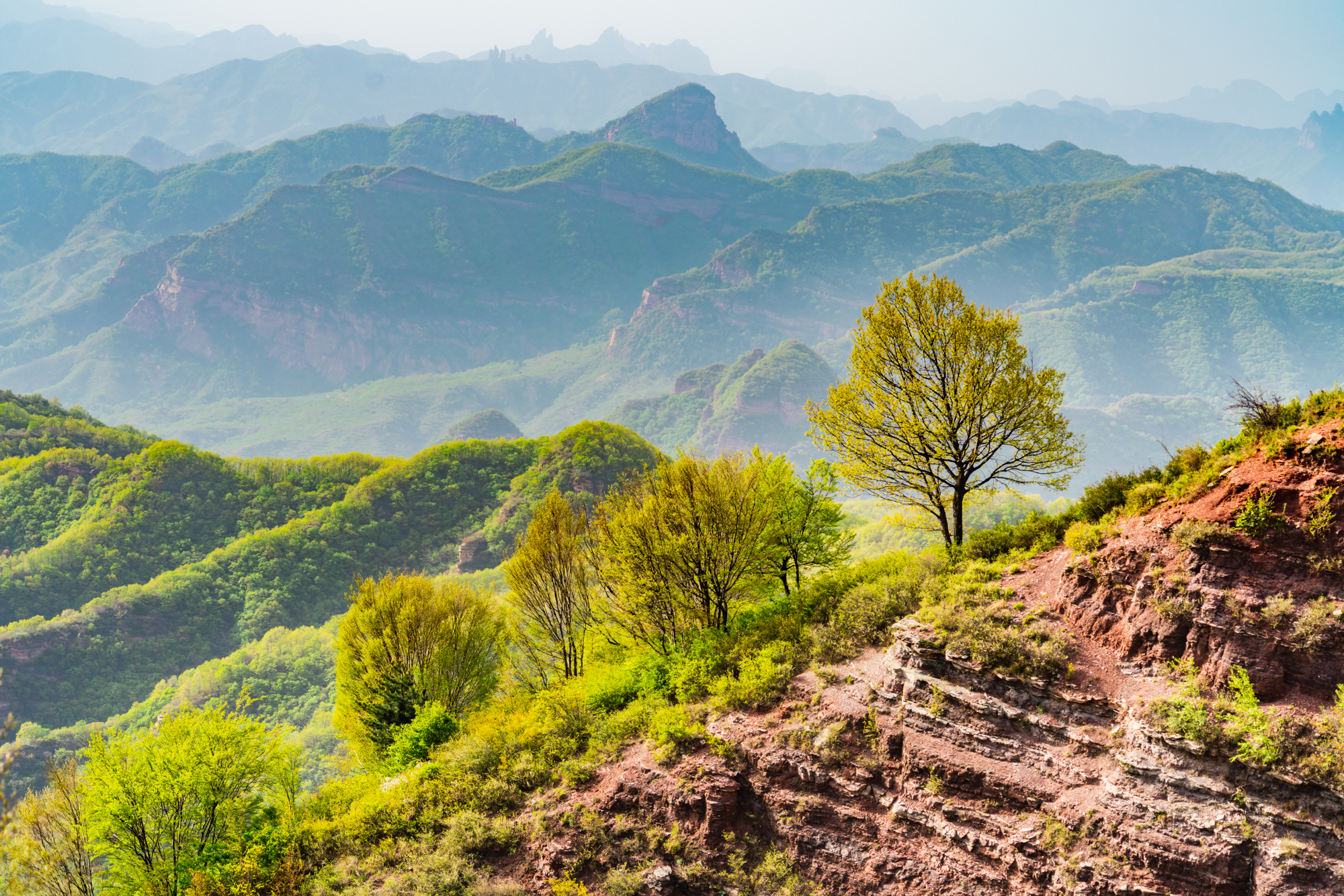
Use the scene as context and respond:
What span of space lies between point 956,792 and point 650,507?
11.1 m

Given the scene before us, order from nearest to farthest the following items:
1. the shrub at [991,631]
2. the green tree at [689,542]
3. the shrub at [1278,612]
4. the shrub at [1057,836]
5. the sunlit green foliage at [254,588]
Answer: the shrub at [1278,612] < the shrub at [1057,836] < the shrub at [991,631] < the green tree at [689,542] < the sunlit green foliage at [254,588]

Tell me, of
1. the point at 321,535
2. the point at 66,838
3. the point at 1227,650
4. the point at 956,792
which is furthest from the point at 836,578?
the point at 321,535

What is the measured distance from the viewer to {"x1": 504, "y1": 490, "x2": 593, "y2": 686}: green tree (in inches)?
1065

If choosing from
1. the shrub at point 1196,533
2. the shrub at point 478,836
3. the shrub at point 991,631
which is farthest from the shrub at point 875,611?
the shrub at point 478,836

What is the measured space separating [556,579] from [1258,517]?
2161cm

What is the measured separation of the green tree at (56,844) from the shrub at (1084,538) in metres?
29.1

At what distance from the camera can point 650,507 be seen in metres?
21.3

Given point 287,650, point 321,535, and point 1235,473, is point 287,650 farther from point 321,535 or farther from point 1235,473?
point 1235,473

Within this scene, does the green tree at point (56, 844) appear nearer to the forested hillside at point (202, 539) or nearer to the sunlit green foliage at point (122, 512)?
the forested hillside at point (202, 539)

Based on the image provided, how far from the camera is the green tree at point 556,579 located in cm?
2705

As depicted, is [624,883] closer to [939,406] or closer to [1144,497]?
[1144,497]

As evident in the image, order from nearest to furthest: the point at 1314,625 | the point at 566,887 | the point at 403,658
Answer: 1. the point at 1314,625
2. the point at 566,887
3. the point at 403,658

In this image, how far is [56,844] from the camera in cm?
2128

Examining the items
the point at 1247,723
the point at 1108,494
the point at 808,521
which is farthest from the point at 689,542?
the point at 1247,723
